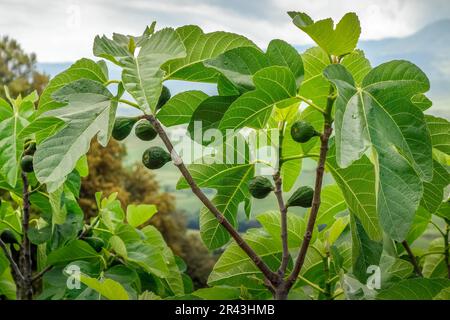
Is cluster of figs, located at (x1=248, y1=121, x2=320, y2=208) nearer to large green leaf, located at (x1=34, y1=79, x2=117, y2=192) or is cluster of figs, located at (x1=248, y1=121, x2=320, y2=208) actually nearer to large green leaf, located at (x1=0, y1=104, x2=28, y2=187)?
large green leaf, located at (x1=34, y1=79, x2=117, y2=192)

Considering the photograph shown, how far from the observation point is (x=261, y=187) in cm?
99

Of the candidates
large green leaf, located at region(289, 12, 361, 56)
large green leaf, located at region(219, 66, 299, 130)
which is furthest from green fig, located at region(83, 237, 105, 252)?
large green leaf, located at region(289, 12, 361, 56)

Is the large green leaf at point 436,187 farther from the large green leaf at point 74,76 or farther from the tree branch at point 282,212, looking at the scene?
the large green leaf at point 74,76

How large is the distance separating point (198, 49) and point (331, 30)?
223 mm

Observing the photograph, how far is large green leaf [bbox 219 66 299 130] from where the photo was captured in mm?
859

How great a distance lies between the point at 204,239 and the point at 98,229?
1.92 feet

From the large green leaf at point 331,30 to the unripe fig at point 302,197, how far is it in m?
0.25

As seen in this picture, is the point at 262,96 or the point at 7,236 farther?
the point at 7,236

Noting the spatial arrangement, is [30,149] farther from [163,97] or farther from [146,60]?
[146,60]

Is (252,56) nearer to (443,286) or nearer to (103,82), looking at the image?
(103,82)

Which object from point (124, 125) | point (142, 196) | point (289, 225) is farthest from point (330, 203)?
point (142, 196)

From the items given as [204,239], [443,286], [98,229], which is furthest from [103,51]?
[98,229]

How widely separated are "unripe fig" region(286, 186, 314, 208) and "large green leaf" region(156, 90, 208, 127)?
215mm

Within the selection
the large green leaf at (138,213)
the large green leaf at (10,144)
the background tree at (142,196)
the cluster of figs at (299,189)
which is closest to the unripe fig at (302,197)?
the cluster of figs at (299,189)
